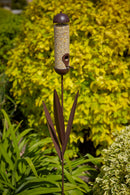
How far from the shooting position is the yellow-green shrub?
2.95 m

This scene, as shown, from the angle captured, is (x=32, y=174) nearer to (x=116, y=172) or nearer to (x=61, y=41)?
(x=116, y=172)

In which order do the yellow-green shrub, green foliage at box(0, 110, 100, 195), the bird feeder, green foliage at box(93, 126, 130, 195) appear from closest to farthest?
the bird feeder → green foliage at box(93, 126, 130, 195) → green foliage at box(0, 110, 100, 195) → the yellow-green shrub

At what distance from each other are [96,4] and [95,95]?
4.59 feet

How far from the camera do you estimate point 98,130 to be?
3.11m

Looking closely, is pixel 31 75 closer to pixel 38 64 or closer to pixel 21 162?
pixel 38 64

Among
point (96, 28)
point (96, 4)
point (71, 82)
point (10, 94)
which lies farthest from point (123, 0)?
point (10, 94)

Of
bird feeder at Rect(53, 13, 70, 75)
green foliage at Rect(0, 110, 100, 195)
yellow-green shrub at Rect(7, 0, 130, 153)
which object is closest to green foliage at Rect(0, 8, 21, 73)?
yellow-green shrub at Rect(7, 0, 130, 153)

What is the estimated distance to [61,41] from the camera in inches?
75.2

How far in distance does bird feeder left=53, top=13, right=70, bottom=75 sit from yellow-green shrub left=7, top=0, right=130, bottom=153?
0.96 metres

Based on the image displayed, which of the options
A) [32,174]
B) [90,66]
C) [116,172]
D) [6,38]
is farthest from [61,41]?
[6,38]

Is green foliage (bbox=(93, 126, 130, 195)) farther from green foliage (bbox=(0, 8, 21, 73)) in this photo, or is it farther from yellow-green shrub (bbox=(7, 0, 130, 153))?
green foliage (bbox=(0, 8, 21, 73))

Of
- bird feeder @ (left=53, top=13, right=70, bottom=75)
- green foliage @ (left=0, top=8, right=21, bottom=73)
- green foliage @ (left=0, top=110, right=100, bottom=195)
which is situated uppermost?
bird feeder @ (left=53, top=13, right=70, bottom=75)

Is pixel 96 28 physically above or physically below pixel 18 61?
above

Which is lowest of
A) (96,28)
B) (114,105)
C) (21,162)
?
(21,162)
